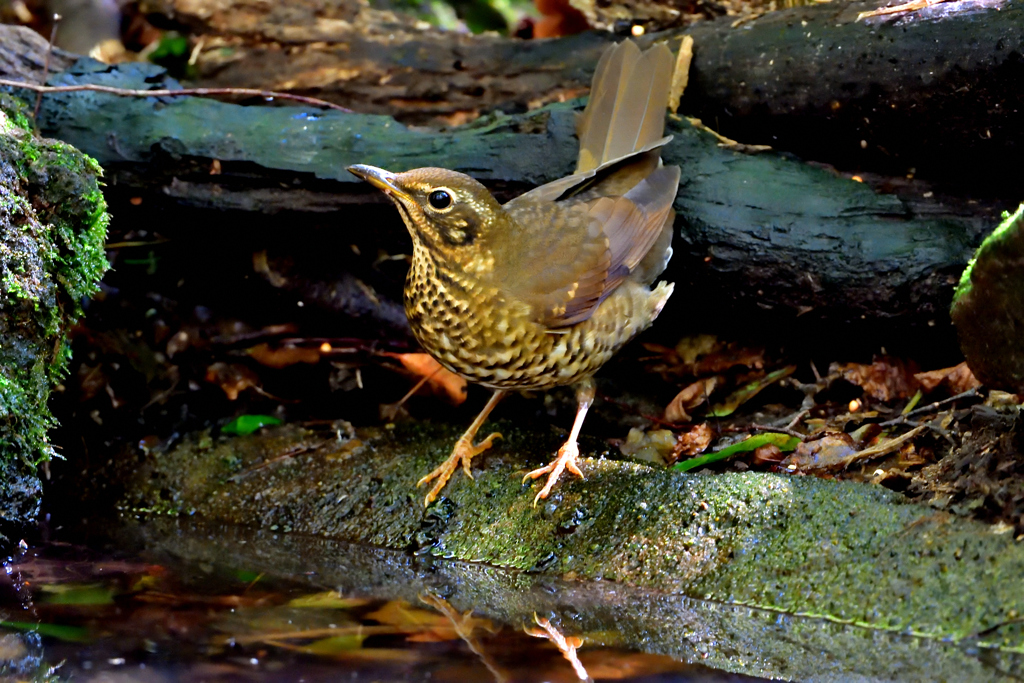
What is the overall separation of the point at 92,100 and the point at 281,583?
2699 mm

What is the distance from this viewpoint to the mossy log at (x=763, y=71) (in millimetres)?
3938

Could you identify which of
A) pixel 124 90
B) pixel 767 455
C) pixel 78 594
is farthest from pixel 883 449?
pixel 124 90

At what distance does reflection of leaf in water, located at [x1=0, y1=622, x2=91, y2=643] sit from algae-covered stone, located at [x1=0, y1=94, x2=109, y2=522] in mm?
977

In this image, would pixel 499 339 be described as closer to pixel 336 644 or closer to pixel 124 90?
pixel 336 644

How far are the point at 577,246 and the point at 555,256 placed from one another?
12 cm

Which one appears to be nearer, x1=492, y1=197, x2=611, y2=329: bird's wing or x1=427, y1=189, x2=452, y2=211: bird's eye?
x1=427, y1=189, x2=452, y2=211: bird's eye

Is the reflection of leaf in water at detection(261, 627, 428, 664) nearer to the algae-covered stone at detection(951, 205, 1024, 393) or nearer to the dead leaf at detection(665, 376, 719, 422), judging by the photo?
the algae-covered stone at detection(951, 205, 1024, 393)

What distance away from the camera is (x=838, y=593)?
9.45 feet

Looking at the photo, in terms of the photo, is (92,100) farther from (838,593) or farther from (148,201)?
(838,593)

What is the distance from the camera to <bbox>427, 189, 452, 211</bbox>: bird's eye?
3646 mm

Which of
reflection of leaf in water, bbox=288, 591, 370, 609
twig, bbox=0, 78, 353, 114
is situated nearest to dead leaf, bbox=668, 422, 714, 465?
reflection of leaf in water, bbox=288, 591, 370, 609

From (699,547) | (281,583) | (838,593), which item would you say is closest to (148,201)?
(281,583)

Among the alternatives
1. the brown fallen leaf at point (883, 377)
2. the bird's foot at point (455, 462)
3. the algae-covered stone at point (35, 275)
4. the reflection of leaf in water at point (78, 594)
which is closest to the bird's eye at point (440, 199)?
the bird's foot at point (455, 462)

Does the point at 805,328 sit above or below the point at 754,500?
above
